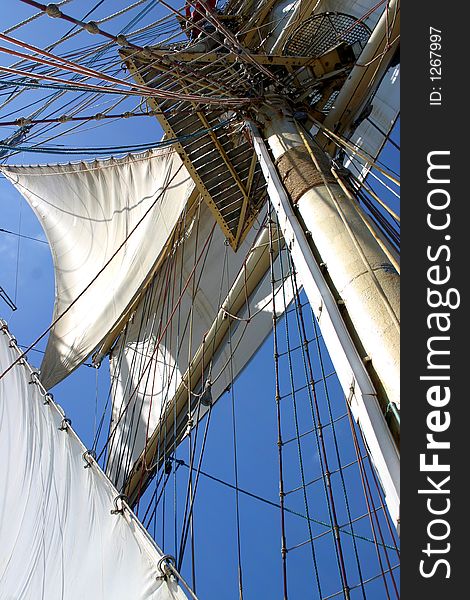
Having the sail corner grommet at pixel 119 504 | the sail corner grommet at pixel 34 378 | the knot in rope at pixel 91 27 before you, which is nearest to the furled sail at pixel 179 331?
the sail corner grommet at pixel 34 378

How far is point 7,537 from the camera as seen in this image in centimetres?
597

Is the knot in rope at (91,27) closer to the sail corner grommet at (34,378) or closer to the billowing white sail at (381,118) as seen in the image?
the billowing white sail at (381,118)

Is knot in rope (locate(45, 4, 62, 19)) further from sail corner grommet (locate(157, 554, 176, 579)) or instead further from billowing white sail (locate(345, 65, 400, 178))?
billowing white sail (locate(345, 65, 400, 178))

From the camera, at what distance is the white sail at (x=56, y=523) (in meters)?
4.03

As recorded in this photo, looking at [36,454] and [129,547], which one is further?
[36,454]

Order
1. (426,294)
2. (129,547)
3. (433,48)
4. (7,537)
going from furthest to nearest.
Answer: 1. (7,537)
2. (129,547)
3. (433,48)
4. (426,294)

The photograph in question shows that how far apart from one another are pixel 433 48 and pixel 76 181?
8466mm

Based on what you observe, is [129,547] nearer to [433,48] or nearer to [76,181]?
[433,48]

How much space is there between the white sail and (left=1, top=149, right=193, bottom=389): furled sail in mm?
1208

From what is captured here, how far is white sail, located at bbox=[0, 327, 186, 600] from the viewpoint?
4.03 m

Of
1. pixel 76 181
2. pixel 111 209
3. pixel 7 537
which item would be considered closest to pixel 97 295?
pixel 111 209

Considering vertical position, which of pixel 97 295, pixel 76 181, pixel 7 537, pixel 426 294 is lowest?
pixel 426 294

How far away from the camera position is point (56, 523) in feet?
17.6

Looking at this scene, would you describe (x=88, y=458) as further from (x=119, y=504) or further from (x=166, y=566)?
(x=166, y=566)
